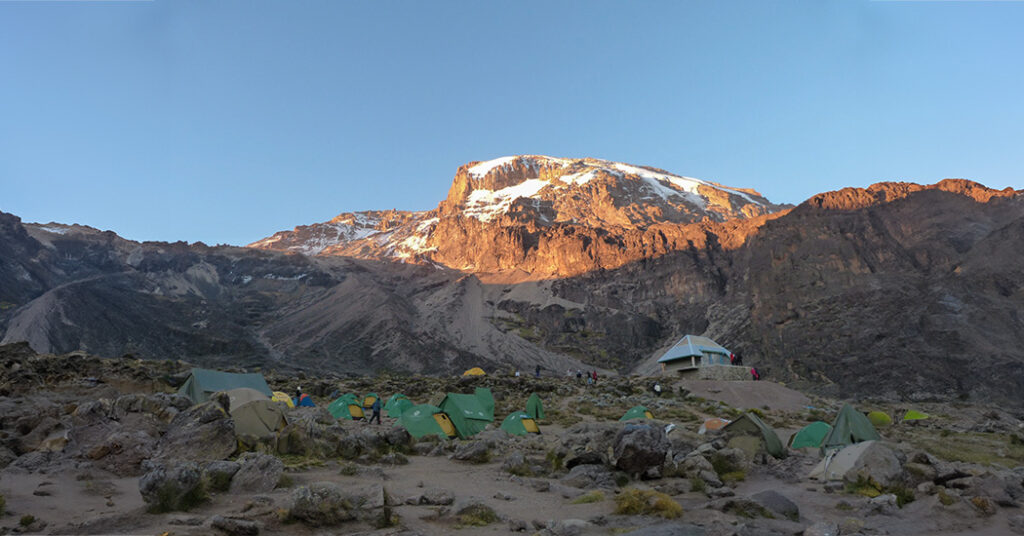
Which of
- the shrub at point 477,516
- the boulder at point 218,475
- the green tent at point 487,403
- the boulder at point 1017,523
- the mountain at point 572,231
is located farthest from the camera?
the mountain at point 572,231

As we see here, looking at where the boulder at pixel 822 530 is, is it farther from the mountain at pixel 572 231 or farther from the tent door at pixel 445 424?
the mountain at pixel 572 231

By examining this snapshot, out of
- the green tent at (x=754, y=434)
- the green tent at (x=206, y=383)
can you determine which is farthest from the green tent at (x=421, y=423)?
the green tent at (x=206, y=383)

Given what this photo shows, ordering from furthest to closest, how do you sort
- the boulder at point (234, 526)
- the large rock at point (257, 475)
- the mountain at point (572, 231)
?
the mountain at point (572, 231)
the large rock at point (257, 475)
the boulder at point (234, 526)

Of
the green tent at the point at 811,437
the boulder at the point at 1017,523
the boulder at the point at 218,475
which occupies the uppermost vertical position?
the boulder at the point at 218,475

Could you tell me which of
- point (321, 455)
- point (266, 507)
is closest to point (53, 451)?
point (321, 455)

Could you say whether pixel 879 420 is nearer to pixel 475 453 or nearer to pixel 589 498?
pixel 475 453

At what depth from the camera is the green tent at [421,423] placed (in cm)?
1925

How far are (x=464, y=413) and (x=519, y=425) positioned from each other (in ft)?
6.74

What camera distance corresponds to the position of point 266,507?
8492 millimetres

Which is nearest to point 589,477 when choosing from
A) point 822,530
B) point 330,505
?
point 822,530

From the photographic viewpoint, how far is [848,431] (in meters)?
17.3

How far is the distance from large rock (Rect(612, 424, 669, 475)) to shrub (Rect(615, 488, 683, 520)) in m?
2.69

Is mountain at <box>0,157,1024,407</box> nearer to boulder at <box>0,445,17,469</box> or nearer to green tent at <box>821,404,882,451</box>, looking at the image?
boulder at <box>0,445,17,469</box>

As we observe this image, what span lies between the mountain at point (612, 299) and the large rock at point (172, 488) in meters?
37.1
